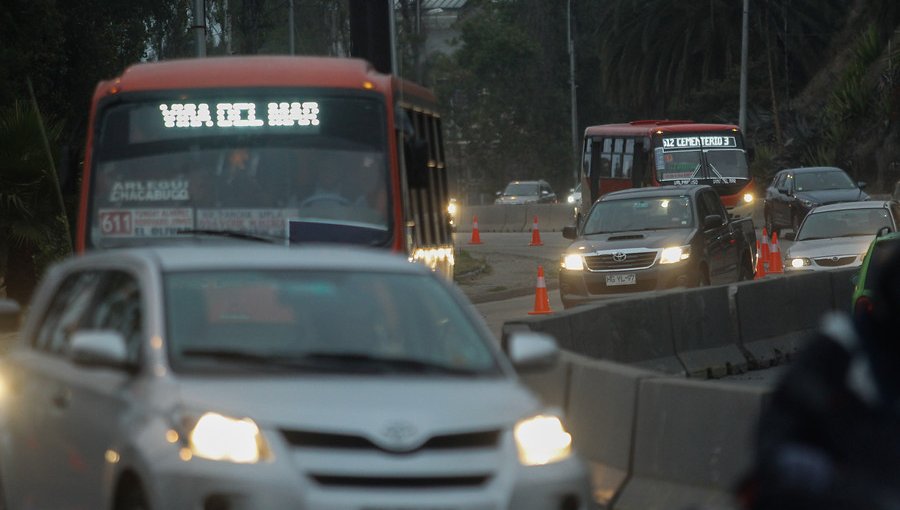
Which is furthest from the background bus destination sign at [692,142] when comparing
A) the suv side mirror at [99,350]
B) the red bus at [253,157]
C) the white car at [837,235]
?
the suv side mirror at [99,350]

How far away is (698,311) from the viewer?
17.2 metres

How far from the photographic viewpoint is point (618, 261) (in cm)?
2325

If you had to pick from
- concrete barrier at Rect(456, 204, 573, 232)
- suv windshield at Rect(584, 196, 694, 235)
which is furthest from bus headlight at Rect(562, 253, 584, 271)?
concrete barrier at Rect(456, 204, 573, 232)

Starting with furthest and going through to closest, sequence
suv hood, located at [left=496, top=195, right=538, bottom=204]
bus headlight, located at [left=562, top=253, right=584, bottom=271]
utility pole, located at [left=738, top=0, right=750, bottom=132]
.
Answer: suv hood, located at [left=496, top=195, right=538, bottom=204]
utility pole, located at [left=738, top=0, right=750, bottom=132]
bus headlight, located at [left=562, top=253, right=584, bottom=271]

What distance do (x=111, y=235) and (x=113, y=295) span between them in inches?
211

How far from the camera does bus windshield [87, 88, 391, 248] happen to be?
12422mm

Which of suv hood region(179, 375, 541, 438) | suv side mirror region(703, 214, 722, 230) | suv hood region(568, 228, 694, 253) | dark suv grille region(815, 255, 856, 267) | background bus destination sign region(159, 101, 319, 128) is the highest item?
background bus destination sign region(159, 101, 319, 128)

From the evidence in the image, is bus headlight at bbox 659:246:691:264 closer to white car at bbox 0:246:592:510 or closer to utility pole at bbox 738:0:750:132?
white car at bbox 0:246:592:510

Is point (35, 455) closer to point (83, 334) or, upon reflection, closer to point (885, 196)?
point (83, 334)

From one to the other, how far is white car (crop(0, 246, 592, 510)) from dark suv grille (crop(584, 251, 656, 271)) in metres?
15.6

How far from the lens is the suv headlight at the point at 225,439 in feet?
19.9

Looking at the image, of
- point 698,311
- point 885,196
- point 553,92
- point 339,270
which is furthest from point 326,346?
point 553,92

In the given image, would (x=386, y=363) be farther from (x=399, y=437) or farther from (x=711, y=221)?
(x=711, y=221)

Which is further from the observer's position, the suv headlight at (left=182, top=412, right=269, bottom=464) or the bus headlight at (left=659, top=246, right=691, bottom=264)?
the bus headlight at (left=659, top=246, right=691, bottom=264)
